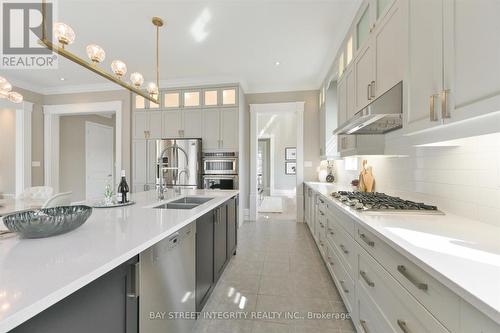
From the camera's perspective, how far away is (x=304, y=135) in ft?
15.2

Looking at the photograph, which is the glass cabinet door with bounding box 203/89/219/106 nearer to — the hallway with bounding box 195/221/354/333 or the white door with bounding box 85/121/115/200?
the hallway with bounding box 195/221/354/333

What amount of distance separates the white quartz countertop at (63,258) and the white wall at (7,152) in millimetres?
5012

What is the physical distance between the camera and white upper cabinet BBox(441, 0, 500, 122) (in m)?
0.83

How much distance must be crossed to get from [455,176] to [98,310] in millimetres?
2022

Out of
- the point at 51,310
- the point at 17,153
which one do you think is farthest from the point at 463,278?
the point at 17,153

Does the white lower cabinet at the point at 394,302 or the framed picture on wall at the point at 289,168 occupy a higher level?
the framed picture on wall at the point at 289,168

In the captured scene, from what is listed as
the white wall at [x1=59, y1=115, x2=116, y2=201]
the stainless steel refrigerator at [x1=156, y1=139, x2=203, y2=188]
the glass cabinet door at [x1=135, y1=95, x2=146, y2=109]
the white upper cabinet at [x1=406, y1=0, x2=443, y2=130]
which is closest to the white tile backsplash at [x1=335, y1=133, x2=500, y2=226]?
the white upper cabinet at [x1=406, y1=0, x2=443, y2=130]

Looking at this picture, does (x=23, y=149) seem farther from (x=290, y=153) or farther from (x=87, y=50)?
(x=290, y=153)

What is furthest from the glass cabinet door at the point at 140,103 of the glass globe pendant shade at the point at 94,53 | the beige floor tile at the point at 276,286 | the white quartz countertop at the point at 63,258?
the beige floor tile at the point at 276,286

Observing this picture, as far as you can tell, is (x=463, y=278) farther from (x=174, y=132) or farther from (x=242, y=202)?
(x=174, y=132)

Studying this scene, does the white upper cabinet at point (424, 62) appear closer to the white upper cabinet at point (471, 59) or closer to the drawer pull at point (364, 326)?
the white upper cabinet at point (471, 59)

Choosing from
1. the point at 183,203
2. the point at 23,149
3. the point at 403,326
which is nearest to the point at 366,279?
the point at 403,326

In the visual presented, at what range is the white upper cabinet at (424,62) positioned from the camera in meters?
1.14

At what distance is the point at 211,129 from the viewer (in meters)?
4.30
